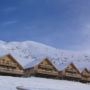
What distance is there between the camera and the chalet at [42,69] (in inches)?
2598

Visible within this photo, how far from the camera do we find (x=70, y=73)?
74.2m

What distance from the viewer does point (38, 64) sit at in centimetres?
6738

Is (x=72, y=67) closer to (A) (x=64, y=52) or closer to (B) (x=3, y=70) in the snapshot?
A: (B) (x=3, y=70)

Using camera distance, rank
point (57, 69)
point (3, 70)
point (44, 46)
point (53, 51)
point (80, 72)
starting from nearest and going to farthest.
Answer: point (3, 70)
point (57, 69)
point (80, 72)
point (53, 51)
point (44, 46)

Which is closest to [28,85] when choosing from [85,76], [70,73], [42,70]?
[42,70]

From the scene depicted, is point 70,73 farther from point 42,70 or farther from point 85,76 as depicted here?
point 42,70

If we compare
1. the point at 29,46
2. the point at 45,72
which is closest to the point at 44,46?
the point at 29,46

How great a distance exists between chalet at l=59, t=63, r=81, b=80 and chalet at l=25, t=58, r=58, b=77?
8.19ft

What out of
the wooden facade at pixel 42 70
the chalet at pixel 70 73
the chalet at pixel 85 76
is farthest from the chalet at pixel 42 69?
Answer: the chalet at pixel 85 76

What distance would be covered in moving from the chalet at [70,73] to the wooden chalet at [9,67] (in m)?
13.3

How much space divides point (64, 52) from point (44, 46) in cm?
1239

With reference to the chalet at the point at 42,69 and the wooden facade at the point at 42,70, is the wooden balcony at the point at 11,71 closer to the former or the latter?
the wooden facade at the point at 42,70

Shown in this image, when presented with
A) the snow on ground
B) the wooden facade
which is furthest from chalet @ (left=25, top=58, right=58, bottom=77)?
the snow on ground

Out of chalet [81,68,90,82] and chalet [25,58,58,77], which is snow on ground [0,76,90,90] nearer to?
chalet [25,58,58,77]
